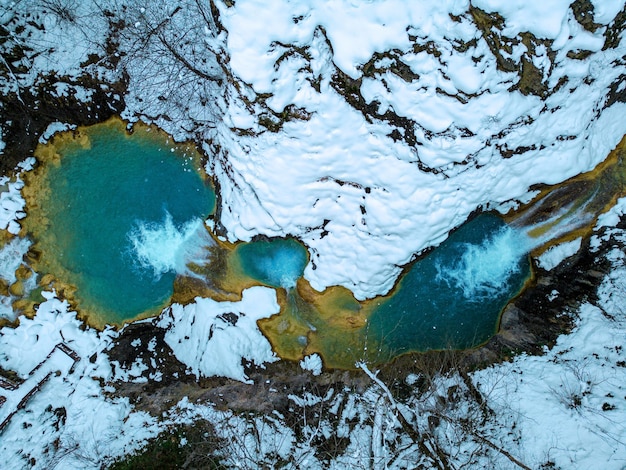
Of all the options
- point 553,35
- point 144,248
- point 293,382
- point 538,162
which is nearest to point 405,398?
point 293,382

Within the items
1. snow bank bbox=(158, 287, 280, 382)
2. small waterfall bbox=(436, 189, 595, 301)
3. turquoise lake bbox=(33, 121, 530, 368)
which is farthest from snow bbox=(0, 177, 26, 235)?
small waterfall bbox=(436, 189, 595, 301)

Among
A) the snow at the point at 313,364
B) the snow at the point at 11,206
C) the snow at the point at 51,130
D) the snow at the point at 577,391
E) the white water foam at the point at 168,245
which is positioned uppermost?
the snow at the point at 51,130

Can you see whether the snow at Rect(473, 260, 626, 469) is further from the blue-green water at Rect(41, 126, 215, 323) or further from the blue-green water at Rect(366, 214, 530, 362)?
the blue-green water at Rect(41, 126, 215, 323)

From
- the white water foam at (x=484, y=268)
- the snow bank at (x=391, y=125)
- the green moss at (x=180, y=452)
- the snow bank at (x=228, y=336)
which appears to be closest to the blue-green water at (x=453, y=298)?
the white water foam at (x=484, y=268)

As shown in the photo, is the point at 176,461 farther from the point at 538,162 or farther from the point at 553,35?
the point at 553,35

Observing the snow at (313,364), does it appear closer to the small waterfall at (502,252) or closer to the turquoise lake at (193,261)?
the turquoise lake at (193,261)

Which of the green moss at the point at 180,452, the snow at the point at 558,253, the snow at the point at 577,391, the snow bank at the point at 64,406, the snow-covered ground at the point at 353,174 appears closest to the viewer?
the snow-covered ground at the point at 353,174

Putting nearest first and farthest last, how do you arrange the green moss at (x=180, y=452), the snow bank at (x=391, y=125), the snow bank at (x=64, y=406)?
the snow bank at (x=391, y=125), the green moss at (x=180, y=452), the snow bank at (x=64, y=406)

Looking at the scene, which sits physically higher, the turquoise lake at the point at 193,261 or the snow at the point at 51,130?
the snow at the point at 51,130
